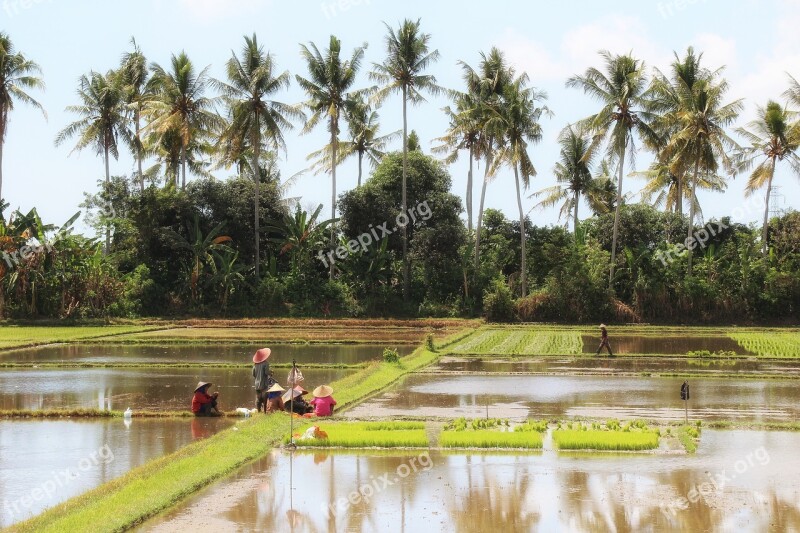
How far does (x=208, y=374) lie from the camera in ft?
71.9

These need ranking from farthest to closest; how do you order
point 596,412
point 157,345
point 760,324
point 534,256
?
point 534,256 < point 760,324 < point 157,345 < point 596,412

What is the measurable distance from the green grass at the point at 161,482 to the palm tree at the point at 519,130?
30352 millimetres

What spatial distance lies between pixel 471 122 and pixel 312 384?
27614mm

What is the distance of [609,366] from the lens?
930 inches

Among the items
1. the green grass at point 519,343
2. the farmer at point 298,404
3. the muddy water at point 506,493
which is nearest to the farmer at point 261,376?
the farmer at point 298,404

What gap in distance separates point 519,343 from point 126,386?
14.7 m

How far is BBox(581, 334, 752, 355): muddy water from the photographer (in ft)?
92.3

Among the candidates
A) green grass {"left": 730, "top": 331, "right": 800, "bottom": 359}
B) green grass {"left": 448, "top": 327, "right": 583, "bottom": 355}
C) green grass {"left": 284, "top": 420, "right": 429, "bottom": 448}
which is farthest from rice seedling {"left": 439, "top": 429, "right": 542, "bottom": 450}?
green grass {"left": 730, "top": 331, "right": 800, "bottom": 359}

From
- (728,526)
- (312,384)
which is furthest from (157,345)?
(728,526)

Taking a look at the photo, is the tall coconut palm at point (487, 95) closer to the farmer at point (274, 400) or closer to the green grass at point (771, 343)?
the green grass at point (771, 343)

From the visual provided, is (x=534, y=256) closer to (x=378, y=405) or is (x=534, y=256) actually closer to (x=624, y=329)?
(x=624, y=329)

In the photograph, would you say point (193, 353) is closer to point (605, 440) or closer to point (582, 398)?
point (582, 398)

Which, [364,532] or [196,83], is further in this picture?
[196,83]

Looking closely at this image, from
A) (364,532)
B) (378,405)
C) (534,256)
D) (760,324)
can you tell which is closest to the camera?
(364,532)
